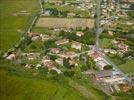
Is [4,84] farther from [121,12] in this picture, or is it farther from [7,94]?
[121,12]

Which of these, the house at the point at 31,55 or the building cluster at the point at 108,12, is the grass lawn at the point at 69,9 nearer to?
the building cluster at the point at 108,12

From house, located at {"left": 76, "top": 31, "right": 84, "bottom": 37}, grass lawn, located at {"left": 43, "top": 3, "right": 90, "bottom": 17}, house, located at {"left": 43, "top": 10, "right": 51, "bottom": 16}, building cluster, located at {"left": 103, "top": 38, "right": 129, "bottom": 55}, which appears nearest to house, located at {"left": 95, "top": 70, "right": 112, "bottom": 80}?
building cluster, located at {"left": 103, "top": 38, "right": 129, "bottom": 55}

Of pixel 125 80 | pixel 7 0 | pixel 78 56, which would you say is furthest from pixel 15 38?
pixel 7 0

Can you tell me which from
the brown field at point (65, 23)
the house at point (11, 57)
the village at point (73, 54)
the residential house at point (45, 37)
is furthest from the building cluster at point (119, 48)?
the house at point (11, 57)

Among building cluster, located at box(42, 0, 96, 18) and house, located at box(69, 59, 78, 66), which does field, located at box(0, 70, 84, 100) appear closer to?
house, located at box(69, 59, 78, 66)

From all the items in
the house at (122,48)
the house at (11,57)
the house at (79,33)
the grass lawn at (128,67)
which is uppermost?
the house at (11,57)

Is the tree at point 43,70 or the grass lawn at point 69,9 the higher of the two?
the grass lawn at point 69,9

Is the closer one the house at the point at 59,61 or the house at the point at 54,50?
the house at the point at 59,61
